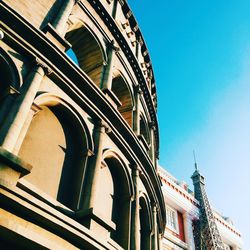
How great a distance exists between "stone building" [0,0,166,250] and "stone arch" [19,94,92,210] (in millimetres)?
26

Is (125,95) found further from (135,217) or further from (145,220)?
(135,217)

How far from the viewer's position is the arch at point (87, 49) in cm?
1091

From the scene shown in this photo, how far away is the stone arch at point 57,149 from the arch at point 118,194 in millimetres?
1046

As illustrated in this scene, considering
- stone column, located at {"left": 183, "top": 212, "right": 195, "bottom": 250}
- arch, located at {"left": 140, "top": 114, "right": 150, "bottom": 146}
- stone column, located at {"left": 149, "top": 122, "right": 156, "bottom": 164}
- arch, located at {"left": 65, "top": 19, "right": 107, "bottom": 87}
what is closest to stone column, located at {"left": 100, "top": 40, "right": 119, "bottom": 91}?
arch, located at {"left": 65, "top": 19, "right": 107, "bottom": 87}

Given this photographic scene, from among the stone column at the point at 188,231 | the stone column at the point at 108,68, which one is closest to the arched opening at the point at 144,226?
the stone column at the point at 108,68

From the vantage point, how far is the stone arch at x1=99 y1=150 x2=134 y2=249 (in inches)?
328

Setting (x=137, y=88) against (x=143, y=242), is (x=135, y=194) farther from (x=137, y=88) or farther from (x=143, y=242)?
(x=137, y=88)

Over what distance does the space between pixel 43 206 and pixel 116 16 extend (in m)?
10.9

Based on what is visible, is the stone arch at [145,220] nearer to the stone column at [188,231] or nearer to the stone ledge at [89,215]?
the stone ledge at [89,215]

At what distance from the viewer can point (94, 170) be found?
24.2 ft

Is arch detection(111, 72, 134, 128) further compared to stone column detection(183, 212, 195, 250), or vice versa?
stone column detection(183, 212, 195, 250)

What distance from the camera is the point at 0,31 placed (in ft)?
21.1

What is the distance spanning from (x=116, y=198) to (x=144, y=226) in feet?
8.26

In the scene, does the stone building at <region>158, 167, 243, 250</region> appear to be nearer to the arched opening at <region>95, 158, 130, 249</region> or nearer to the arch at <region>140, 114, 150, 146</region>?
the arch at <region>140, 114, 150, 146</region>
